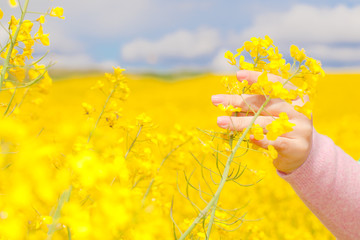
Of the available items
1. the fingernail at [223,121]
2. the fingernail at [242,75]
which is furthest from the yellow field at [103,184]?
the fingernail at [242,75]

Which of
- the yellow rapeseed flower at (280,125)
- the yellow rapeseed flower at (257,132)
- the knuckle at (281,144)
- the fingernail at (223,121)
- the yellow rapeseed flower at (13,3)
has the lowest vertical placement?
the knuckle at (281,144)

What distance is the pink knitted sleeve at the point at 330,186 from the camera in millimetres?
972

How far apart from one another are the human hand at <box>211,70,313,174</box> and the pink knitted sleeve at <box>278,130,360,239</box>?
0.05 m

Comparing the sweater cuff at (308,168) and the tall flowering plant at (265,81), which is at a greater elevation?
the tall flowering plant at (265,81)

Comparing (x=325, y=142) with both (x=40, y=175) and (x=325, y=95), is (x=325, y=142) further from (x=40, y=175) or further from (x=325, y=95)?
(x=325, y=95)

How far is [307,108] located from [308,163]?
0.86ft

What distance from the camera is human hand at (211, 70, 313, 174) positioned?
771 mm

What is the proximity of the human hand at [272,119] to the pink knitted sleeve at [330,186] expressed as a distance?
2.0 inches

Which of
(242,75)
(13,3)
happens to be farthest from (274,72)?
(13,3)

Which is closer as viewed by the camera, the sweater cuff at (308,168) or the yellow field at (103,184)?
the yellow field at (103,184)

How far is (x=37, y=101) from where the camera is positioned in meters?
1.13

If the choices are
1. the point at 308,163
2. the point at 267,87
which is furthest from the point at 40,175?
the point at 308,163

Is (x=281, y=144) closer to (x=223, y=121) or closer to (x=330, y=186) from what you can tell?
(x=223, y=121)

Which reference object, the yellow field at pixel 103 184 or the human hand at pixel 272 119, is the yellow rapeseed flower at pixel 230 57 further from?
the yellow field at pixel 103 184
